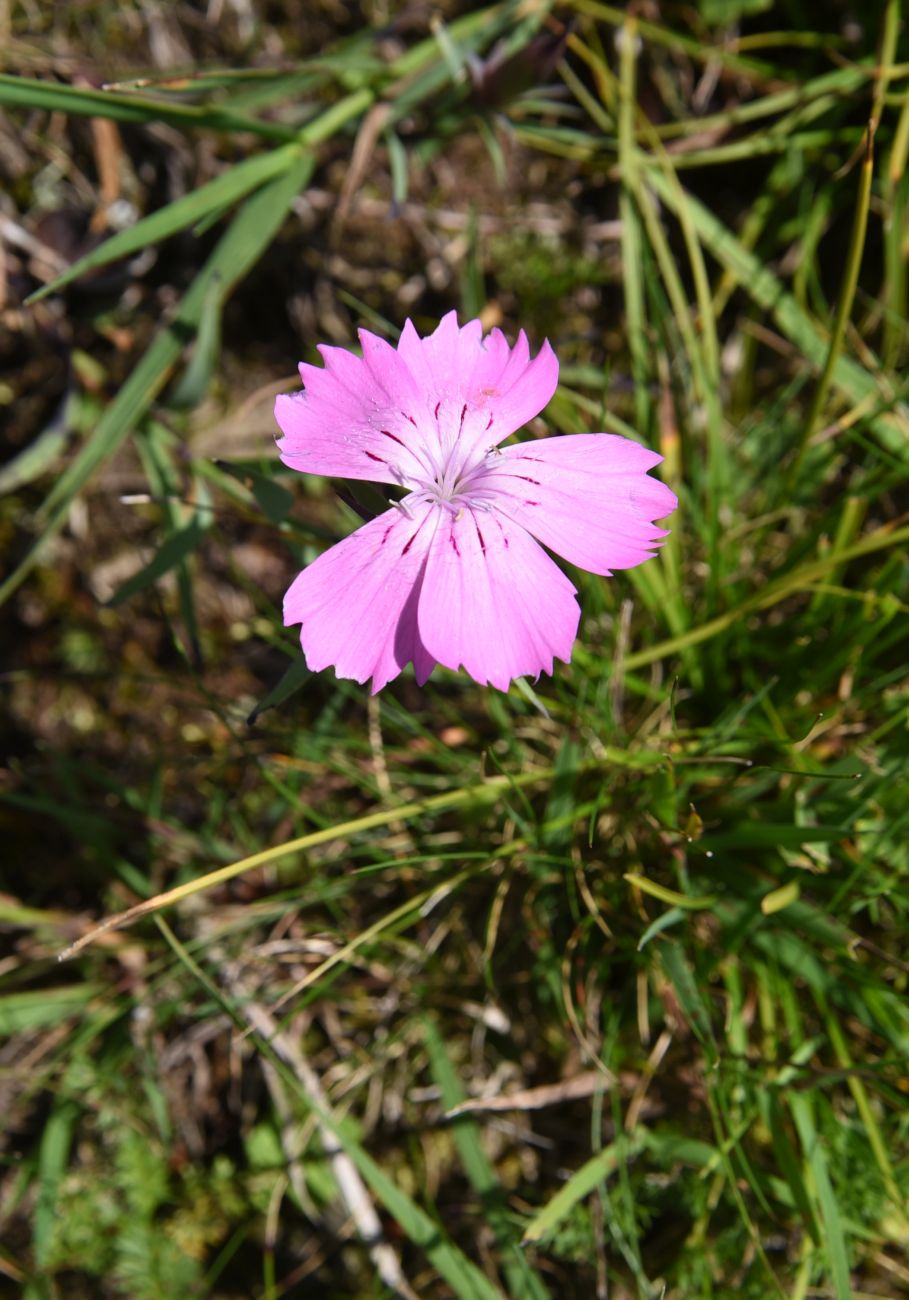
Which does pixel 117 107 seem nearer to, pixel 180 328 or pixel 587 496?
pixel 180 328

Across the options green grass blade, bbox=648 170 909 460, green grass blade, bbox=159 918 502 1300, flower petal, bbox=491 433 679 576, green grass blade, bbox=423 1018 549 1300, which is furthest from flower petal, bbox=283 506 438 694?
green grass blade, bbox=648 170 909 460

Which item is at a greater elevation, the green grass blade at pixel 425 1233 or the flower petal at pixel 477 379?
the flower petal at pixel 477 379

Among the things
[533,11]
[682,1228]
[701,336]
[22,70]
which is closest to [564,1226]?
[682,1228]

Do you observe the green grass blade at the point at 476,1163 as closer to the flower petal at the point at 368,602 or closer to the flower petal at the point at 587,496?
the flower petal at the point at 368,602

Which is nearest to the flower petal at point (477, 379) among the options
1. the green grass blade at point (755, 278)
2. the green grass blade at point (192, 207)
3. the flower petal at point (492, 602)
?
the flower petal at point (492, 602)

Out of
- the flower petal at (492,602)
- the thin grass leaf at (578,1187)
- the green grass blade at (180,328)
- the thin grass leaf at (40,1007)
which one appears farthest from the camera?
the thin grass leaf at (40,1007)

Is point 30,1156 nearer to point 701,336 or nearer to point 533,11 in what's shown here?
point 701,336

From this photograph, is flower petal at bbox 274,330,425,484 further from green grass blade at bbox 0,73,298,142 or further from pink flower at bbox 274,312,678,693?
green grass blade at bbox 0,73,298,142

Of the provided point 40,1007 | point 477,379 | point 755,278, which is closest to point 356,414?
point 477,379

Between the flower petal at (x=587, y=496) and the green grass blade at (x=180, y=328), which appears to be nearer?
Result: the flower petal at (x=587, y=496)
